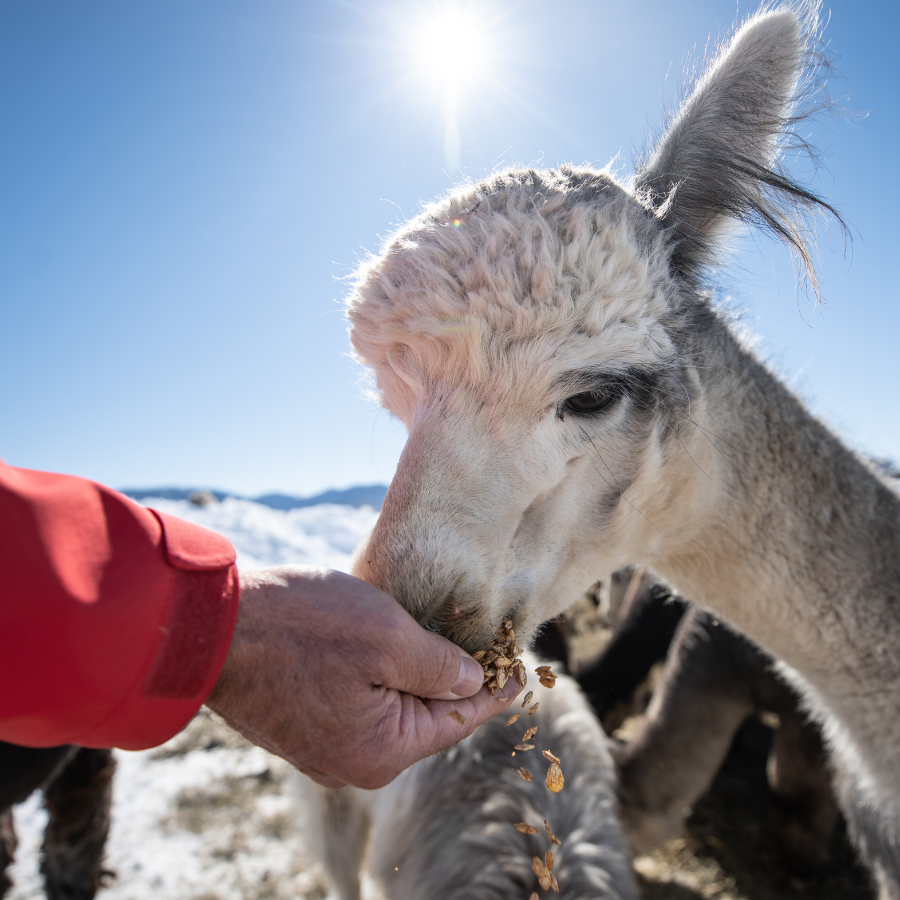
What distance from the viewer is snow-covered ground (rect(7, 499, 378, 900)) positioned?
3.32 m

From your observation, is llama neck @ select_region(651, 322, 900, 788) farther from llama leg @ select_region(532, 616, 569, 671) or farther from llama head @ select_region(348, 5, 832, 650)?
llama leg @ select_region(532, 616, 569, 671)

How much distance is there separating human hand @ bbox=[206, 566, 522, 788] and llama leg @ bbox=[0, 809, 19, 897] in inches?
105

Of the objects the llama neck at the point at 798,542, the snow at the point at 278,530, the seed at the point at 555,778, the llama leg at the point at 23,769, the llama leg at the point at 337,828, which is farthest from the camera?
the snow at the point at 278,530

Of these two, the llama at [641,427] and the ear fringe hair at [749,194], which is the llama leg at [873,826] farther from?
the ear fringe hair at [749,194]

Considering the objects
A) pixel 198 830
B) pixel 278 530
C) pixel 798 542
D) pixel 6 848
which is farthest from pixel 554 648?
pixel 278 530

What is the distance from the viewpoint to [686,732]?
323 centimetres

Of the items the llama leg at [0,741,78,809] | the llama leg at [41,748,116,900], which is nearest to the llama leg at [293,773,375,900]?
the llama leg at [0,741,78,809]

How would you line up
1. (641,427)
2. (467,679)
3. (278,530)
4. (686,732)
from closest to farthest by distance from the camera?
(467,679)
(641,427)
(686,732)
(278,530)

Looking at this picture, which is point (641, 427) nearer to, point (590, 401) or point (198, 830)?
point (590, 401)

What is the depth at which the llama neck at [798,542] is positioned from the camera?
69.5 inches

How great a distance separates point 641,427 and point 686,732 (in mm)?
2576

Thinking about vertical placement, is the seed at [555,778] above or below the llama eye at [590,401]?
below

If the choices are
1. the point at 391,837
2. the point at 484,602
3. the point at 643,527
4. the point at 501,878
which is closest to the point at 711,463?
the point at 643,527

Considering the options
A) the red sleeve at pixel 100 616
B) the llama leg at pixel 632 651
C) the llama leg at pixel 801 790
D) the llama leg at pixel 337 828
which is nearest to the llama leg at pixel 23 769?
the llama leg at pixel 337 828
